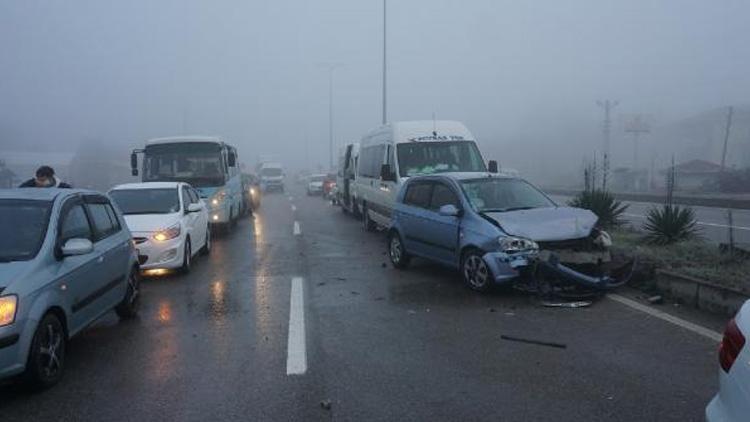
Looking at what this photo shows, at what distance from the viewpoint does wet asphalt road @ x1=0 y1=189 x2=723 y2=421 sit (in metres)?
4.80

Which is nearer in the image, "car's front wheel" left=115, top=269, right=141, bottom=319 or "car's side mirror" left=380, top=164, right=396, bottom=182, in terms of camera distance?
"car's front wheel" left=115, top=269, right=141, bottom=319

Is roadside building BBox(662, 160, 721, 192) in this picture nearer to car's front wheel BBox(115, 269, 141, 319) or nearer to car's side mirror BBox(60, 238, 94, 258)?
car's front wheel BBox(115, 269, 141, 319)

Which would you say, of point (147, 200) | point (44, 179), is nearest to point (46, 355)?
point (44, 179)

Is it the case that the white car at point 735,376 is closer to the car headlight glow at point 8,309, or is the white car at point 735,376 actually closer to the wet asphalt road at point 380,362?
the wet asphalt road at point 380,362

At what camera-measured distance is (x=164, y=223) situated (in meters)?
10.9

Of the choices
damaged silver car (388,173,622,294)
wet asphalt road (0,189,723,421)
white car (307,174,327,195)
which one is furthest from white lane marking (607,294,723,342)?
white car (307,174,327,195)

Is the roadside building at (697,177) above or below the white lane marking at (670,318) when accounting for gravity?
above

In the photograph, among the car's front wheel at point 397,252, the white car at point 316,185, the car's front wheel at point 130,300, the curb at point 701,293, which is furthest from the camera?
the white car at point 316,185

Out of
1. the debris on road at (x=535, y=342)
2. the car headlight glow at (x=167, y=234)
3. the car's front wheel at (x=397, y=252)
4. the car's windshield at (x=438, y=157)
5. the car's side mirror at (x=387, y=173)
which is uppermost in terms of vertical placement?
the car's windshield at (x=438, y=157)

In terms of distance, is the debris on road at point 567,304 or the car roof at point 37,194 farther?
the debris on road at point 567,304

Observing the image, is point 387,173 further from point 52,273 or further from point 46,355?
point 46,355

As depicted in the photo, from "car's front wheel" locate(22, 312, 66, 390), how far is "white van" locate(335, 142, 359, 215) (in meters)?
14.7

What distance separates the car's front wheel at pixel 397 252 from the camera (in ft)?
36.4

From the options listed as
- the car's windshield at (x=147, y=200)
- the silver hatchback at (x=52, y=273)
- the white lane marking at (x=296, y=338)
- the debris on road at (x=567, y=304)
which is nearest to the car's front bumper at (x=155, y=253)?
the car's windshield at (x=147, y=200)
